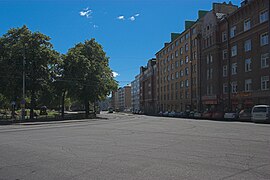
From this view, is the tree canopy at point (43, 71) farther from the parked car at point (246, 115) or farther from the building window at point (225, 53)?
the parked car at point (246, 115)

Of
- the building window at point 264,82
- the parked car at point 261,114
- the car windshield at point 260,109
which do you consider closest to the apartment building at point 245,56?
the building window at point 264,82

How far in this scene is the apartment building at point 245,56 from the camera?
38750 millimetres

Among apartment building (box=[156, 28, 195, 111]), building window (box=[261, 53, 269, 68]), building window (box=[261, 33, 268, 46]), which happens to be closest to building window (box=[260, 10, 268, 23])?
building window (box=[261, 33, 268, 46])

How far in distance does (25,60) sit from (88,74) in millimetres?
12156

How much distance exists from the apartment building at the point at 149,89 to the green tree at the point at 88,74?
46.0 m

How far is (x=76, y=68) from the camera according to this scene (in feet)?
153

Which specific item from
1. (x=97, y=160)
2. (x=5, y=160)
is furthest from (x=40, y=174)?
(x=5, y=160)

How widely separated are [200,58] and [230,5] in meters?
12.5

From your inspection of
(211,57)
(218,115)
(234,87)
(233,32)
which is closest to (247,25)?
(233,32)

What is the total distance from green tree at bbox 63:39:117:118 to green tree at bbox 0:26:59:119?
4.21 meters

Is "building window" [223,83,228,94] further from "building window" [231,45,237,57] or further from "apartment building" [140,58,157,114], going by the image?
"apartment building" [140,58,157,114]

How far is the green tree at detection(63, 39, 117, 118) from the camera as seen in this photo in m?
46.3

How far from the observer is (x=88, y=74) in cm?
4872

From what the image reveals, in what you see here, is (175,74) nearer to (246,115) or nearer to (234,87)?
(234,87)
